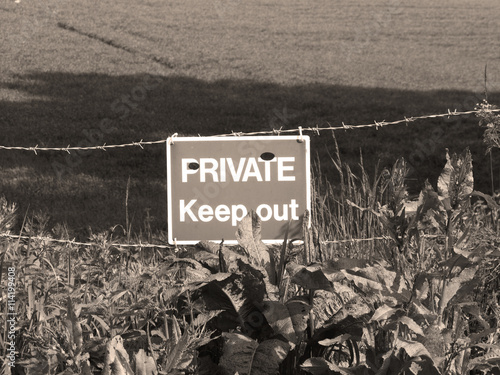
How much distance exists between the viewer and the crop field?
2428mm

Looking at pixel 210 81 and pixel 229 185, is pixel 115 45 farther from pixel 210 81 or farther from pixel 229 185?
pixel 229 185

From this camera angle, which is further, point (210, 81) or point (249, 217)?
point (210, 81)

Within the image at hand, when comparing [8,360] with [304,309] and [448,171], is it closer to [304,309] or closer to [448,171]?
[304,309]

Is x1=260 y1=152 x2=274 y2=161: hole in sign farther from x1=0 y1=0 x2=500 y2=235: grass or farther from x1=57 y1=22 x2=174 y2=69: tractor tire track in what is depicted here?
x1=57 y1=22 x2=174 y2=69: tractor tire track

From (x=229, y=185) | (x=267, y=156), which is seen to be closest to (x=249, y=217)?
(x=229, y=185)

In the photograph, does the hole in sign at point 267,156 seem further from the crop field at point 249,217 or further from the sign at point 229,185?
the crop field at point 249,217

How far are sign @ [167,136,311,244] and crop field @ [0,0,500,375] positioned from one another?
0.45 feet

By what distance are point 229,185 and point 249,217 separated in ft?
1.91

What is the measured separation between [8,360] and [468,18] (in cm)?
2126

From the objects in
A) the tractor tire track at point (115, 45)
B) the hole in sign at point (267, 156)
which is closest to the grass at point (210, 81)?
the tractor tire track at point (115, 45)

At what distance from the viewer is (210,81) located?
Answer: 13.4 meters

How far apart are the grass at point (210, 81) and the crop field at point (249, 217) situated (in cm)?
5

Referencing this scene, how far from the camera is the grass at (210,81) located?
24.7 feet

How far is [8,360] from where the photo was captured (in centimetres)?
253
